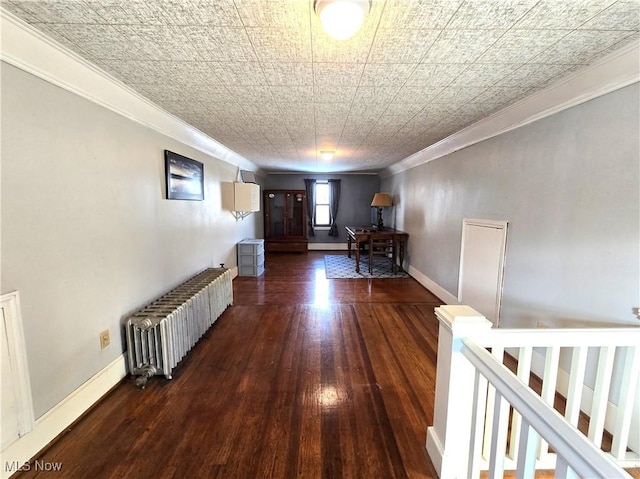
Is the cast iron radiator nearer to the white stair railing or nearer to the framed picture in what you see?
the framed picture

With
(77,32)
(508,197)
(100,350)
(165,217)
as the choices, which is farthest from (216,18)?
(508,197)

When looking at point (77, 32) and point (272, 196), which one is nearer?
point (77, 32)

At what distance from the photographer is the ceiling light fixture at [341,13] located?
1121 mm

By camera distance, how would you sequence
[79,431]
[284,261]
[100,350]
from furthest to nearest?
[284,261]
[100,350]
[79,431]

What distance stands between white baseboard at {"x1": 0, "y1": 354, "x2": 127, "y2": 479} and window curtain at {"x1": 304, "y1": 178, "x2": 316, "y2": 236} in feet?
21.0

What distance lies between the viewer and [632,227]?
1.56m

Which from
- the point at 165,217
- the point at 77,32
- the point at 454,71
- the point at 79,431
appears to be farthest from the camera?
the point at 165,217

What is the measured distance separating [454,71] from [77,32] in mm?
2158

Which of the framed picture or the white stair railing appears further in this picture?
the framed picture

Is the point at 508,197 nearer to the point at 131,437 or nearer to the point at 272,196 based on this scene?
the point at 131,437

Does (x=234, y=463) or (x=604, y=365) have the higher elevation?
(x=604, y=365)

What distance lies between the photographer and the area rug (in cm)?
549

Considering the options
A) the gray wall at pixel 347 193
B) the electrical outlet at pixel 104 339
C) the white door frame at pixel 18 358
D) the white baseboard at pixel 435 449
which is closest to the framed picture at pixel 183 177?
the electrical outlet at pixel 104 339

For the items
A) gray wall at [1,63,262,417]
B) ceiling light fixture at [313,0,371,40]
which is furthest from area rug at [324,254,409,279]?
ceiling light fixture at [313,0,371,40]
